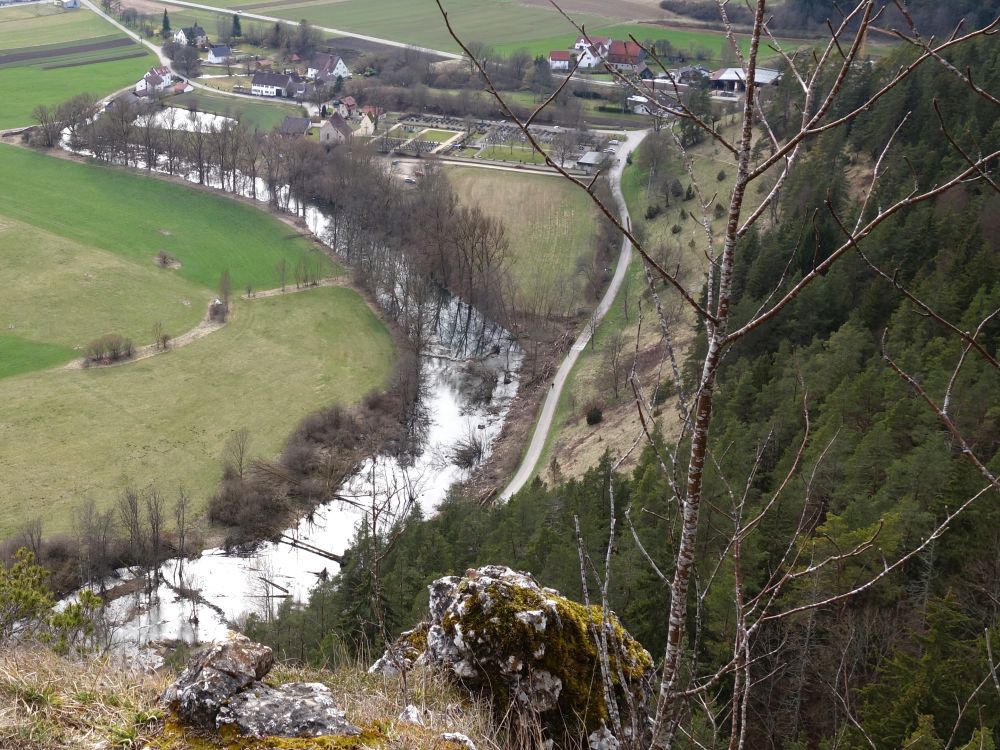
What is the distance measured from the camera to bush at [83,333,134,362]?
143ft

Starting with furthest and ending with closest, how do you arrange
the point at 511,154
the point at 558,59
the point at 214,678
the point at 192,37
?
the point at 192,37 < the point at 558,59 < the point at 511,154 < the point at 214,678

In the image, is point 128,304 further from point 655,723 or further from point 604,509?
point 655,723

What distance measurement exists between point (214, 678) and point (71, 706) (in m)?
1.14

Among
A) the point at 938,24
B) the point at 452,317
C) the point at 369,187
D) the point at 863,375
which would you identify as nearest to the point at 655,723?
the point at 863,375

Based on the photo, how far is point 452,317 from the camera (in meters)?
53.1

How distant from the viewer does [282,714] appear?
270 inches

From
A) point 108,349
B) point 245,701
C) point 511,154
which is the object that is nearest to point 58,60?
point 511,154

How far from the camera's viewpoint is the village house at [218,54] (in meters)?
103

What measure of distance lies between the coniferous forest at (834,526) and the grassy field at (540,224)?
60.2 ft

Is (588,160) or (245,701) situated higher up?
(245,701)

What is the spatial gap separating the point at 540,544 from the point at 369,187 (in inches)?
1728

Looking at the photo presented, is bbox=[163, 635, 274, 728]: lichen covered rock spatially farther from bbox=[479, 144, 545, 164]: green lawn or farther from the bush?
bbox=[479, 144, 545, 164]: green lawn

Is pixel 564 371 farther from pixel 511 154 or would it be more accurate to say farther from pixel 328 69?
pixel 328 69

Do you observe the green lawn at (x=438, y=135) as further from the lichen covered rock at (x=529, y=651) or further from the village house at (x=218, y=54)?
the lichen covered rock at (x=529, y=651)
